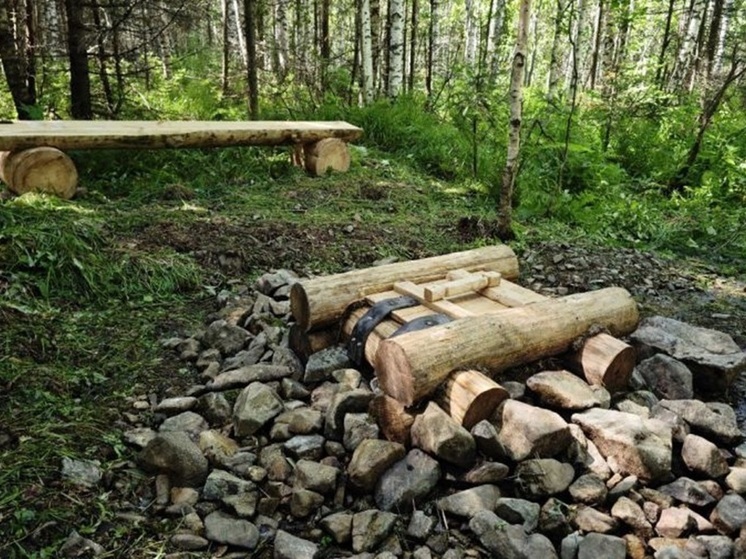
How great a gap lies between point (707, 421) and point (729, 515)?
0.72m

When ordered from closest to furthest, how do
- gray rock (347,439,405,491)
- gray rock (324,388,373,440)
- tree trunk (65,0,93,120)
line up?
gray rock (347,439,405,491) < gray rock (324,388,373,440) < tree trunk (65,0,93,120)

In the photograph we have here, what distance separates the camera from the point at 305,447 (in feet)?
9.82

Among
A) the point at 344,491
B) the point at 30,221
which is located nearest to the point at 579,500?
the point at 344,491

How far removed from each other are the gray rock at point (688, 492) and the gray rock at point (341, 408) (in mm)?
1532

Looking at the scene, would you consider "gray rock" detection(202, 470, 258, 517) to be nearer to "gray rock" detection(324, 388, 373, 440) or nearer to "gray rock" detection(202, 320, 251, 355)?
"gray rock" detection(324, 388, 373, 440)

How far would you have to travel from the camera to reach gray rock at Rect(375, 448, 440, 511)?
2652 millimetres

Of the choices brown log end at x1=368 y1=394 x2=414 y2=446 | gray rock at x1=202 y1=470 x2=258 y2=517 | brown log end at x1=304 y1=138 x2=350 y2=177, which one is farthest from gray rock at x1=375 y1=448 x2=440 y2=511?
brown log end at x1=304 y1=138 x2=350 y2=177

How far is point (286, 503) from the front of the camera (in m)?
2.72

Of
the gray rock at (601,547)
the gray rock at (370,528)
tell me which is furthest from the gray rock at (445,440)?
the gray rock at (601,547)

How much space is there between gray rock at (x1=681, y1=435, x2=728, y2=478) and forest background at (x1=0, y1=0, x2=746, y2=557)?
2.61 metres

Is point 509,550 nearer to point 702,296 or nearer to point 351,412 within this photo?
point 351,412

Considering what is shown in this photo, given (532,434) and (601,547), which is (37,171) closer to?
(532,434)

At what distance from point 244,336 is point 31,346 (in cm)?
131

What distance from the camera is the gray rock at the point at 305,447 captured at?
2.97 meters
